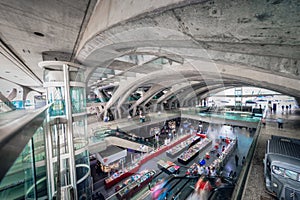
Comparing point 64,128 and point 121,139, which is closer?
point 64,128

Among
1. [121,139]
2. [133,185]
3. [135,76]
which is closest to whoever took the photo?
[133,185]

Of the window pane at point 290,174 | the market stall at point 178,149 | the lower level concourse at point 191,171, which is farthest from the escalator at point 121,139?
the window pane at point 290,174

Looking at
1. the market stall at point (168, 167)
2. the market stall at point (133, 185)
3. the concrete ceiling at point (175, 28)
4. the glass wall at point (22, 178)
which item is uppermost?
the concrete ceiling at point (175, 28)

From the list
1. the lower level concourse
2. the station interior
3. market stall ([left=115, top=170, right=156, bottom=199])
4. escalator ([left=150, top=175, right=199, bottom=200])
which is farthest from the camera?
market stall ([left=115, top=170, right=156, bottom=199])

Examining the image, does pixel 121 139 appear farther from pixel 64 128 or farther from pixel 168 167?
pixel 64 128

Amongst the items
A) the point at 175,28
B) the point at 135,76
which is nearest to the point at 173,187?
the point at 175,28

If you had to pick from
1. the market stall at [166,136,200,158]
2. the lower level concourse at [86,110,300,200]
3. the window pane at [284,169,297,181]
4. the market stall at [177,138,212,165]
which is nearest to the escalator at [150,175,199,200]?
the lower level concourse at [86,110,300,200]

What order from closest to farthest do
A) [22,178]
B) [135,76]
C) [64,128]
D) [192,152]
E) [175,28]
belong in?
[175,28] < [22,178] < [64,128] < [192,152] < [135,76]

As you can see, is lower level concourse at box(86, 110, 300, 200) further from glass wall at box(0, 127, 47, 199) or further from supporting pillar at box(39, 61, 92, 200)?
glass wall at box(0, 127, 47, 199)

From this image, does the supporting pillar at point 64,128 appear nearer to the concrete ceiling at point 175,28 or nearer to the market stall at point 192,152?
the concrete ceiling at point 175,28

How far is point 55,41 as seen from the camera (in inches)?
164

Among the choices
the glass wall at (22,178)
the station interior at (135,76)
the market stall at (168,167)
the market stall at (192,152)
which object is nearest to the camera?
the glass wall at (22,178)

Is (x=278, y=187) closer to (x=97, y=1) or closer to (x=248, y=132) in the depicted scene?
(x=97, y=1)

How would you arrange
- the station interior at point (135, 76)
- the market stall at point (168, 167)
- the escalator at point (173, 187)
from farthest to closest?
the market stall at point (168, 167)
the escalator at point (173, 187)
the station interior at point (135, 76)
